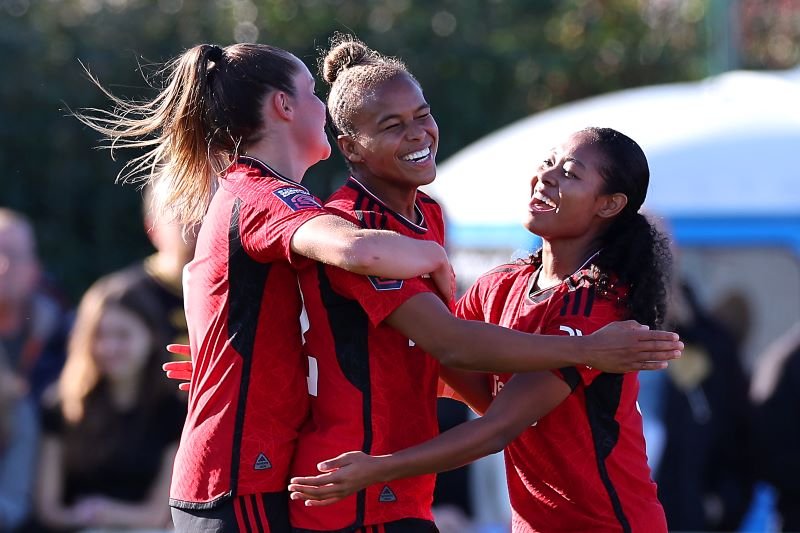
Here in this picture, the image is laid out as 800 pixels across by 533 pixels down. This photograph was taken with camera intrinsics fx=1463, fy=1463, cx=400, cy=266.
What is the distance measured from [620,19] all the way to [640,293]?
12.6 meters

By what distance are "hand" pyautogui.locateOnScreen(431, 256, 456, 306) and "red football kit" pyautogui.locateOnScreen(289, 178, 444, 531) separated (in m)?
0.03

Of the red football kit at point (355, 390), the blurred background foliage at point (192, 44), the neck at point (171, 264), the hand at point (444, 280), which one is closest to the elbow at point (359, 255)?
the red football kit at point (355, 390)

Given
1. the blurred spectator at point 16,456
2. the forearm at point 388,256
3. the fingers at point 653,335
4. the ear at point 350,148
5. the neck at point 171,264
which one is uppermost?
the ear at point 350,148

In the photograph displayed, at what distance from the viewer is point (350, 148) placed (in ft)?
11.3

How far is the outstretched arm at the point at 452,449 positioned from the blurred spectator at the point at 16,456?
162 inches

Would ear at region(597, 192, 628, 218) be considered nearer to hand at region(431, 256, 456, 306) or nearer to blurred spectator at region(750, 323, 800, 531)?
hand at region(431, 256, 456, 306)

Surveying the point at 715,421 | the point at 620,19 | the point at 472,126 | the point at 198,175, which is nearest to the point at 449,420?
the point at 715,421

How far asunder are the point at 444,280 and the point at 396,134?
1.18 ft

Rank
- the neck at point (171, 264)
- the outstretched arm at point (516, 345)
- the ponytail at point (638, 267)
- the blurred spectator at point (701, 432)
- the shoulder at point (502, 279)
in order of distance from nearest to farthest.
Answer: the outstretched arm at point (516, 345) < the ponytail at point (638, 267) < the shoulder at point (502, 279) < the neck at point (171, 264) < the blurred spectator at point (701, 432)

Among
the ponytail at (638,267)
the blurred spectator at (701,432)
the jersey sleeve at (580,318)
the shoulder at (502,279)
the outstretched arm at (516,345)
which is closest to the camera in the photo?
the outstretched arm at (516,345)

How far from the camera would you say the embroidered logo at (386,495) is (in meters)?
3.27

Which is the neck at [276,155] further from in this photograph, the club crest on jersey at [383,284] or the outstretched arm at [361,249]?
the club crest on jersey at [383,284]

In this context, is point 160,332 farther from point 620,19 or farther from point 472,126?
point 620,19

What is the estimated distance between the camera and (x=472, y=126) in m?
12.6
